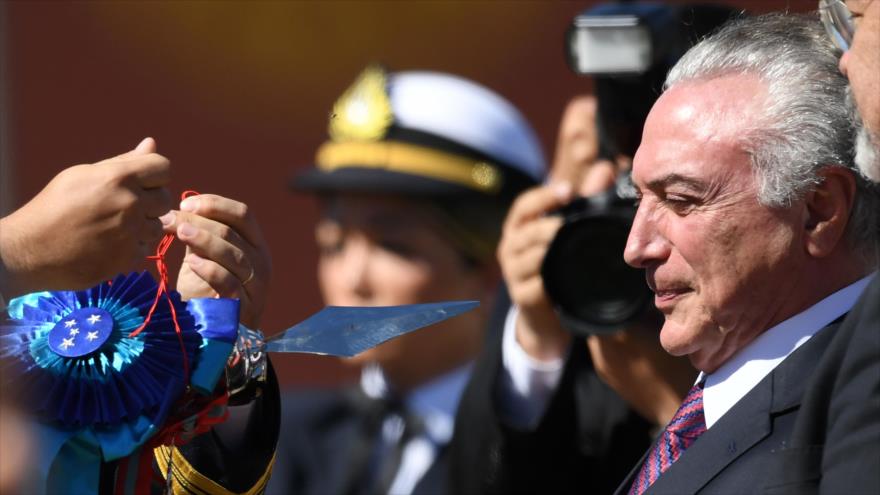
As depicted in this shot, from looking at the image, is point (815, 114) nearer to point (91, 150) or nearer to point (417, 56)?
point (91, 150)

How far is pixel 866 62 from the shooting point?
1.65 m

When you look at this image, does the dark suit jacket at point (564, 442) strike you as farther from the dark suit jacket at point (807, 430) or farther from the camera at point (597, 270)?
the dark suit jacket at point (807, 430)

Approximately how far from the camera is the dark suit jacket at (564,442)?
261 cm

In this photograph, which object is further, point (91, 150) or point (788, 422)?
point (91, 150)

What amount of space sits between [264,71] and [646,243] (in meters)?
2.89

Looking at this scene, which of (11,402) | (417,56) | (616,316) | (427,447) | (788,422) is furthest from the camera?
(417,56)

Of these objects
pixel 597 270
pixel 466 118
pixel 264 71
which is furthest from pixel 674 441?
pixel 264 71

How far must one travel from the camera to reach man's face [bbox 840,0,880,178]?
1.64 meters

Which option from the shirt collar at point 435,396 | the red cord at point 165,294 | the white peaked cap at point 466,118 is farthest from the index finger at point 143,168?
the white peaked cap at point 466,118

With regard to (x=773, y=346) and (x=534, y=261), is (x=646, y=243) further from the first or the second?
(x=534, y=261)

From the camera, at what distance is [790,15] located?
2037 millimetres

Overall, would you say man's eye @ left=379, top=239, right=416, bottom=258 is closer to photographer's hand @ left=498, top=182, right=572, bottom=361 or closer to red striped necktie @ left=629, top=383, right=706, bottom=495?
photographer's hand @ left=498, top=182, right=572, bottom=361

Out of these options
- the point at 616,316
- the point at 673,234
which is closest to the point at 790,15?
the point at 673,234

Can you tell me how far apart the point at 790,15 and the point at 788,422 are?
23.8 inches
